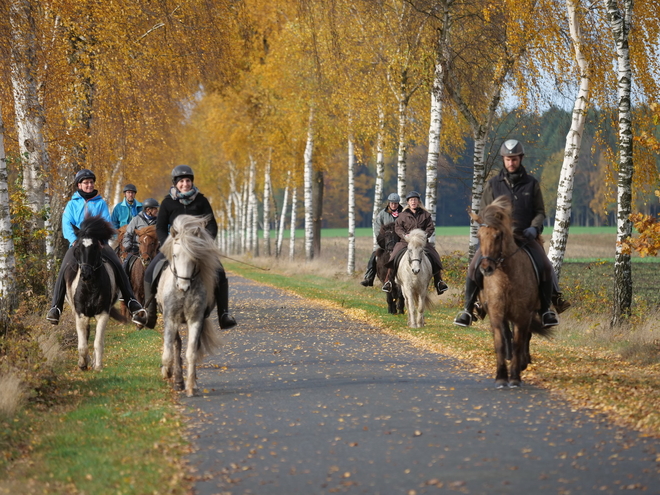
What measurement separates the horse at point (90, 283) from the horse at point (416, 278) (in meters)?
6.49

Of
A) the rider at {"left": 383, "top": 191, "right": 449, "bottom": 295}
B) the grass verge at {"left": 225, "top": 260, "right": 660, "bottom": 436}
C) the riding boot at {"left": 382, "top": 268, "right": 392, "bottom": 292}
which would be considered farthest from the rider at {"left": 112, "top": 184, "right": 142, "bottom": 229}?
the rider at {"left": 383, "top": 191, "right": 449, "bottom": 295}

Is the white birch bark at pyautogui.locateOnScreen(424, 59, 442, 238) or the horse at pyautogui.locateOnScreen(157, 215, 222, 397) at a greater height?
the white birch bark at pyautogui.locateOnScreen(424, 59, 442, 238)

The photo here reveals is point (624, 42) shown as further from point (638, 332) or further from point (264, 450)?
point (264, 450)

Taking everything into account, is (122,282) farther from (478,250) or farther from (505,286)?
(505,286)

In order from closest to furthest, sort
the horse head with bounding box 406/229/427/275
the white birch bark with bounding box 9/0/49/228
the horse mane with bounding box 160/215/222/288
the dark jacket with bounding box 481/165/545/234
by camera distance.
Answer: the horse mane with bounding box 160/215/222/288 < the dark jacket with bounding box 481/165/545/234 < the white birch bark with bounding box 9/0/49/228 < the horse head with bounding box 406/229/427/275

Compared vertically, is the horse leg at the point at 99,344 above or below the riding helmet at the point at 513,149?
below

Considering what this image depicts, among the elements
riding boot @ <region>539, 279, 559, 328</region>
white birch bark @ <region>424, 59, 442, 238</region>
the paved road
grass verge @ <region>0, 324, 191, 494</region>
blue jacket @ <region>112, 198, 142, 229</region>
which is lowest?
grass verge @ <region>0, 324, 191, 494</region>

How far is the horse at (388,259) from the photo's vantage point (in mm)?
19094

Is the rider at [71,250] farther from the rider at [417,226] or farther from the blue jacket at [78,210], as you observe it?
the rider at [417,226]

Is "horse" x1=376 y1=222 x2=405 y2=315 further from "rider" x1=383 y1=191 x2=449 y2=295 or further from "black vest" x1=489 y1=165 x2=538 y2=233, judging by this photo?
"black vest" x1=489 y1=165 x2=538 y2=233

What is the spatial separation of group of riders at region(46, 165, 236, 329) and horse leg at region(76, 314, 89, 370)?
0.40m

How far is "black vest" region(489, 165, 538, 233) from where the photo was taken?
1088cm

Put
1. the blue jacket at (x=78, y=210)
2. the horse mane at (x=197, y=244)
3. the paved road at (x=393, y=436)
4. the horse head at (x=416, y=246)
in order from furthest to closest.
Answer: the horse head at (x=416, y=246), the blue jacket at (x=78, y=210), the horse mane at (x=197, y=244), the paved road at (x=393, y=436)

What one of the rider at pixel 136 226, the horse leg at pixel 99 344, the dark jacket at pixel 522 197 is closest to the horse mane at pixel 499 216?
the dark jacket at pixel 522 197
